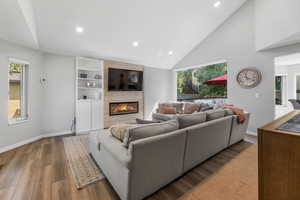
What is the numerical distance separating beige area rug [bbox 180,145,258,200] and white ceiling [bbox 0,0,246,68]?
3.92 m

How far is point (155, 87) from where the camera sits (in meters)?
6.48

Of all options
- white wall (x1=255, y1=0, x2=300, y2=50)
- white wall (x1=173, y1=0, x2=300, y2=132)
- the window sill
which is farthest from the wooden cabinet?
the window sill

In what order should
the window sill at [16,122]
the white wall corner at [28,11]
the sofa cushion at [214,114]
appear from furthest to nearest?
1. the window sill at [16,122]
2. the sofa cushion at [214,114]
3. the white wall corner at [28,11]

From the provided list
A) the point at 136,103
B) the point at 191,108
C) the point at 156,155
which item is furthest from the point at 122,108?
the point at 156,155

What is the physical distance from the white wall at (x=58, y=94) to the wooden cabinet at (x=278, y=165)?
16.0ft

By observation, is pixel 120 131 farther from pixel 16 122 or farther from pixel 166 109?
pixel 166 109

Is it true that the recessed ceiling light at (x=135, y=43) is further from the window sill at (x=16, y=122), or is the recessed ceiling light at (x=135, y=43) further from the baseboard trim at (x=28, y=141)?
the window sill at (x=16, y=122)

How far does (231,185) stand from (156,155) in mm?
1241

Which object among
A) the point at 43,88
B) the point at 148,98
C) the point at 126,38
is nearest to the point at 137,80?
the point at 148,98

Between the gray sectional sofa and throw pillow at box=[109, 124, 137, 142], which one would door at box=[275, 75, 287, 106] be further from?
throw pillow at box=[109, 124, 137, 142]

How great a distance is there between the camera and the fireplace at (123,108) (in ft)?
16.7

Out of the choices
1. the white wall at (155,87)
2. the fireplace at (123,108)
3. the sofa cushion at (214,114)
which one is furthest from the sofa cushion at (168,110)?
the sofa cushion at (214,114)

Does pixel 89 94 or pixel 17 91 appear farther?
pixel 89 94

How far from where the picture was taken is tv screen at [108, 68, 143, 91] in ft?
16.4
